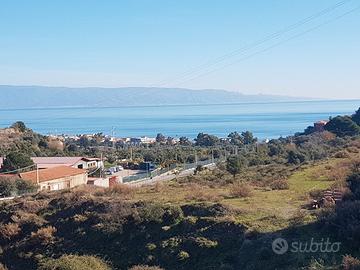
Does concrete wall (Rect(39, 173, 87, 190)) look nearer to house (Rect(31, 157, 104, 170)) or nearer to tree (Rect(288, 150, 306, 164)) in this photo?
house (Rect(31, 157, 104, 170))

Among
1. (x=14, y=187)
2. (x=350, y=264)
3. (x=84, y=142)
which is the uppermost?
(x=350, y=264)

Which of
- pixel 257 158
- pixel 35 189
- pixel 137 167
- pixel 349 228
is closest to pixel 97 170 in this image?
pixel 137 167

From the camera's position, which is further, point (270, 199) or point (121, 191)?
point (121, 191)

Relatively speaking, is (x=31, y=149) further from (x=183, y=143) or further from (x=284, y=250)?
(x=284, y=250)

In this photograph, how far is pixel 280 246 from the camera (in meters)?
11.2

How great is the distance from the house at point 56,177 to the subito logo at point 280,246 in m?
Answer: 21.5

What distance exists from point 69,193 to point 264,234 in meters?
9.42

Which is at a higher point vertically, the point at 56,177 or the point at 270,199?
the point at 270,199

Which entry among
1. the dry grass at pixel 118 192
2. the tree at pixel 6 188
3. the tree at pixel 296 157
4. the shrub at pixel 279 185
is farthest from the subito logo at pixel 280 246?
the tree at pixel 296 157

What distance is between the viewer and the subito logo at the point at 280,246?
10957mm

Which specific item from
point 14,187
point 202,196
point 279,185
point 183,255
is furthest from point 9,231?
point 14,187

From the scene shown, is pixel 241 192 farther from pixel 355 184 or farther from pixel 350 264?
pixel 350 264

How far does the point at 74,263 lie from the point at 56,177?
70.2 feet

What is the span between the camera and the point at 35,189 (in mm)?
28359
